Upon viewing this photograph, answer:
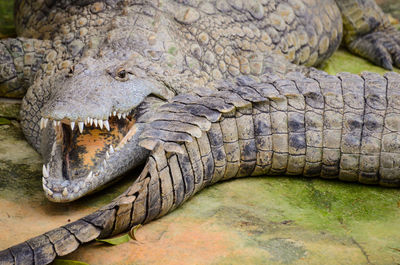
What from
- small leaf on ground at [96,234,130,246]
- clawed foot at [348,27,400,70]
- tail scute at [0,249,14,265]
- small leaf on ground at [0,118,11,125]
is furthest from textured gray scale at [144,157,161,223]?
clawed foot at [348,27,400,70]

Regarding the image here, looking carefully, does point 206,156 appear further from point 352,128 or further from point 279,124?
point 352,128

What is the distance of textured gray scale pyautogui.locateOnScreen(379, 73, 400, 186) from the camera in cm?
289

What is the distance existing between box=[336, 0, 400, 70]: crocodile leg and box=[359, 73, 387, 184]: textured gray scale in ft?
7.15

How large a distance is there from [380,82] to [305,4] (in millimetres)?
1532

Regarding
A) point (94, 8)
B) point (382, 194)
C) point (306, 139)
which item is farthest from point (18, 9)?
point (382, 194)

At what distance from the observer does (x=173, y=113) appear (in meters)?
2.73

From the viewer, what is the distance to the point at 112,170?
8.94ft

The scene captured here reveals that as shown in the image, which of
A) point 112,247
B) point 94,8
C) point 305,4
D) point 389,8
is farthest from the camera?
point 389,8

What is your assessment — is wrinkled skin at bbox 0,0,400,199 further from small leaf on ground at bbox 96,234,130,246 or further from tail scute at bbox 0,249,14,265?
tail scute at bbox 0,249,14,265

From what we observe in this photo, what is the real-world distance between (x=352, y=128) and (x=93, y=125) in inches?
54.3

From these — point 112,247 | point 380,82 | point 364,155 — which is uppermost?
point 380,82

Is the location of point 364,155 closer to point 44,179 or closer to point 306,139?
point 306,139

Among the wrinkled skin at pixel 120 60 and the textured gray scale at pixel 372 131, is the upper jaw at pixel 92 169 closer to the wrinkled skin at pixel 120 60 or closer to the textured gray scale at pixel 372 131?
the wrinkled skin at pixel 120 60

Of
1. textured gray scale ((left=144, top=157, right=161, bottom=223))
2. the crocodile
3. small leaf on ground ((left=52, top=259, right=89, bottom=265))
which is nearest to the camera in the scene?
small leaf on ground ((left=52, top=259, right=89, bottom=265))
